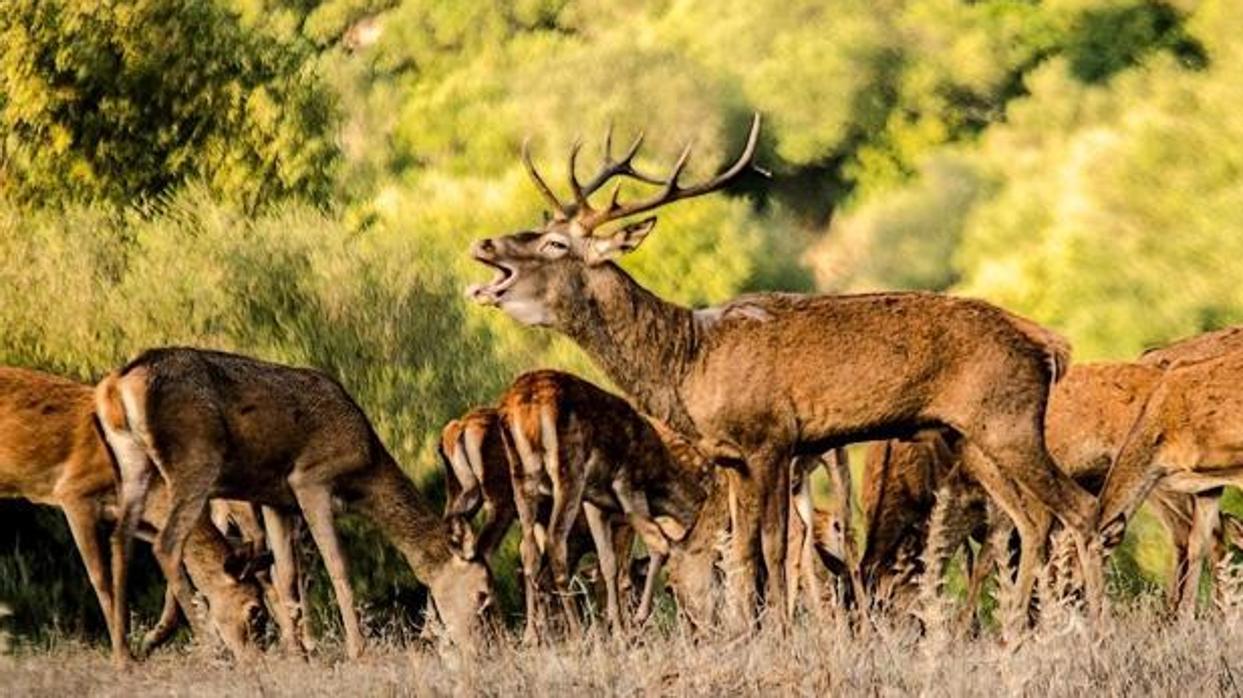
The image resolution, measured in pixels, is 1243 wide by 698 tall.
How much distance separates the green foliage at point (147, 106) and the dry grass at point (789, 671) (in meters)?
10.0

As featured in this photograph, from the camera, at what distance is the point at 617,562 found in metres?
14.9

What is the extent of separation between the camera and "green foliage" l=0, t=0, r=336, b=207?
21.0 metres

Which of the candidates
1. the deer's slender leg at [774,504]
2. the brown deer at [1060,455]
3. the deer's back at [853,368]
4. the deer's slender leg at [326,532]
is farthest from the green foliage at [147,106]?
the deer's slender leg at [774,504]

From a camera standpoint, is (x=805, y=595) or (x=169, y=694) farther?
(x=805, y=595)

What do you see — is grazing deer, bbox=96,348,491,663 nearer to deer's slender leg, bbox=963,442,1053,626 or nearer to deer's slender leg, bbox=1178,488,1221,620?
deer's slender leg, bbox=963,442,1053,626

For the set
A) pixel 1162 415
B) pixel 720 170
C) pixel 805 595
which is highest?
pixel 1162 415

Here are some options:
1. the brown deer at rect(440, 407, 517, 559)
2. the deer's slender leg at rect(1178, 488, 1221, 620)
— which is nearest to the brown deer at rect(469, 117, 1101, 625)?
the deer's slender leg at rect(1178, 488, 1221, 620)

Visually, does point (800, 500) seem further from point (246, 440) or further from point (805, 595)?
point (246, 440)

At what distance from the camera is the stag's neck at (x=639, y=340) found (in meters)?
12.8

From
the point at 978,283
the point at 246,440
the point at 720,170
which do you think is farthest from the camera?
the point at 720,170

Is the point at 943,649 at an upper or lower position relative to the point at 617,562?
upper

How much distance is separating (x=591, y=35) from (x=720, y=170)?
342 inches

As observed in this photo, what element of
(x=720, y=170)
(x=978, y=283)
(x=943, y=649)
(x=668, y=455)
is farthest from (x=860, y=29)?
(x=943, y=649)

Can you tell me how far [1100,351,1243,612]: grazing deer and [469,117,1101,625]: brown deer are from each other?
1.25 feet
